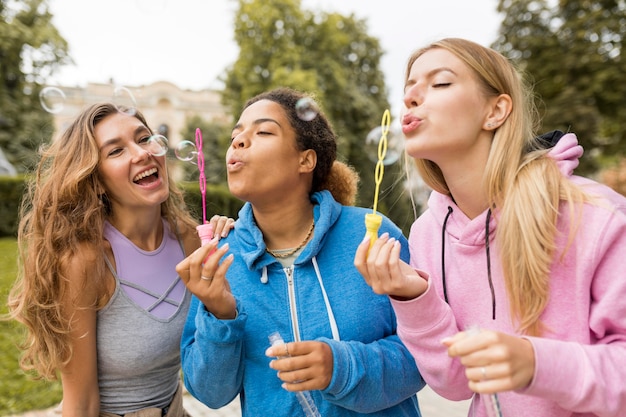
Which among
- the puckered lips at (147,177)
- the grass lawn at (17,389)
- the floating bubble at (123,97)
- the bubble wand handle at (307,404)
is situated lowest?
the grass lawn at (17,389)

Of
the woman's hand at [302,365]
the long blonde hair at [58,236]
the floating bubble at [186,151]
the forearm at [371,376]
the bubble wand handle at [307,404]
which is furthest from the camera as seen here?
the floating bubble at [186,151]

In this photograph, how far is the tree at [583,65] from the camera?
14.5 meters

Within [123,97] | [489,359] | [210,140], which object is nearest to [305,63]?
[210,140]

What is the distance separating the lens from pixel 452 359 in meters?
1.55

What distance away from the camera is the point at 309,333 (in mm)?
1809

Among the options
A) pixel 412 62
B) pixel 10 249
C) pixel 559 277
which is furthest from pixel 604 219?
pixel 10 249

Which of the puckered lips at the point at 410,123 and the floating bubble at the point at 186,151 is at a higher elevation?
the puckered lips at the point at 410,123

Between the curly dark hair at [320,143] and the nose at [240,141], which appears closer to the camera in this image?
the nose at [240,141]

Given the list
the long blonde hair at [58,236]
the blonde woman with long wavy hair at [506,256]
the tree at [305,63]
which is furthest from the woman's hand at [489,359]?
the tree at [305,63]

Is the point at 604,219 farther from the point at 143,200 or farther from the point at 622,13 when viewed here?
the point at 622,13

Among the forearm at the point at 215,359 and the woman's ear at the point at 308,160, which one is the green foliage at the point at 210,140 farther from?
the forearm at the point at 215,359

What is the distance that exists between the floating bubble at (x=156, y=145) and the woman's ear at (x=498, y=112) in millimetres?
1396

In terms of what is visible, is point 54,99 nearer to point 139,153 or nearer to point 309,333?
point 139,153

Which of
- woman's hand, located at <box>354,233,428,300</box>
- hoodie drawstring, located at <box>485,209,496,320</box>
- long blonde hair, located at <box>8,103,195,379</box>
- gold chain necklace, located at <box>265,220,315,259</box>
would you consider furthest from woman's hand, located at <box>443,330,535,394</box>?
long blonde hair, located at <box>8,103,195,379</box>
